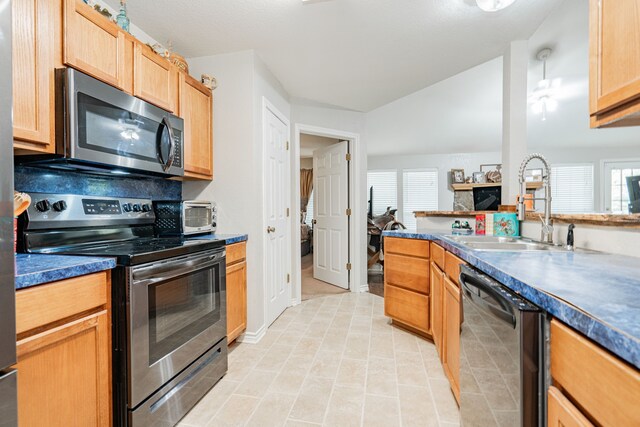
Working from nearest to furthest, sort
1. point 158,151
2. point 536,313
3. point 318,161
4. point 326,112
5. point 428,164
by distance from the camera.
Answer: point 536,313
point 158,151
point 326,112
point 318,161
point 428,164

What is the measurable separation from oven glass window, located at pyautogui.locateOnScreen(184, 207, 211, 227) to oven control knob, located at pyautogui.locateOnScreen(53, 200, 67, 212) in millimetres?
650

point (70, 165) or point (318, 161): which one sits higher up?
point (318, 161)

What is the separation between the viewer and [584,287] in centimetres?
75

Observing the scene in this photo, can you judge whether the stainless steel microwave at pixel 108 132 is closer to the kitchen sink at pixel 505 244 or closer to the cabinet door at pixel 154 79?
the cabinet door at pixel 154 79

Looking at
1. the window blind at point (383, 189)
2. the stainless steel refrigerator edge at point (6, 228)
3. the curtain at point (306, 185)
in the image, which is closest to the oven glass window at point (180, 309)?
the stainless steel refrigerator edge at point (6, 228)

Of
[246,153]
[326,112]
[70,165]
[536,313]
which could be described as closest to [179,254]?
A: [70,165]

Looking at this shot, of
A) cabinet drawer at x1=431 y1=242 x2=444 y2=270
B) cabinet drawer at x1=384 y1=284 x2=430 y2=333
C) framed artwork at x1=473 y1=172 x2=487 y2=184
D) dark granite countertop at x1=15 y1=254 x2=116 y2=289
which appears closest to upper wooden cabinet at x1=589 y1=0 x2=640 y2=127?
cabinet drawer at x1=431 y1=242 x2=444 y2=270

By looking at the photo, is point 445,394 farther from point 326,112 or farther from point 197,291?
point 326,112

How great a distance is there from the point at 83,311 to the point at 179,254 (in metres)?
0.47

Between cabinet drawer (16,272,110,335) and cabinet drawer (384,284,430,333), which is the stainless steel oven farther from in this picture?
cabinet drawer (384,284,430,333)

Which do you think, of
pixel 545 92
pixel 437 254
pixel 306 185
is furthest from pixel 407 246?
pixel 306 185

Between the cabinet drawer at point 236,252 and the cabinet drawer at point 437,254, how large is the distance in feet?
4.71

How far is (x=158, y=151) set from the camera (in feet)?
6.08

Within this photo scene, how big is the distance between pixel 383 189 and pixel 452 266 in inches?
244
